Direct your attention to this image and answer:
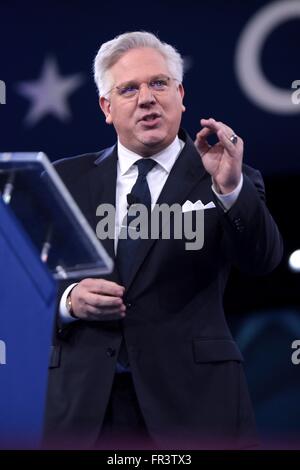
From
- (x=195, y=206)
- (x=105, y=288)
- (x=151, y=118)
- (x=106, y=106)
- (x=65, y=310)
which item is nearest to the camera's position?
(x=105, y=288)

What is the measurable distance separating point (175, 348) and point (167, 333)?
4 centimetres

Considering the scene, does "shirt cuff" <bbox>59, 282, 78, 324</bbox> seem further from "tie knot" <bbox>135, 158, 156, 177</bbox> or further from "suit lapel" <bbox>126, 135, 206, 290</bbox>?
"tie knot" <bbox>135, 158, 156, 177</bbox>

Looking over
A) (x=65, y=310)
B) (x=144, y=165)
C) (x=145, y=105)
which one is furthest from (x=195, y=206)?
(x=65, y=310)

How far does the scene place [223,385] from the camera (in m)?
2.00

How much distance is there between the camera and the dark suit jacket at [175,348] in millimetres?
1952

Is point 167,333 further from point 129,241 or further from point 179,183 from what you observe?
point 179,183

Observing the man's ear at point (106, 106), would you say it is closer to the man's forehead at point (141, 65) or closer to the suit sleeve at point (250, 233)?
the man's forehead at point (141, 65)

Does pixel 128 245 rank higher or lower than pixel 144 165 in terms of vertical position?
lower

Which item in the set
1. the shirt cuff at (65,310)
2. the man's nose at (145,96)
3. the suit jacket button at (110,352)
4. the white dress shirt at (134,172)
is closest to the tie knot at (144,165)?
the white dress shirt at (134,172)

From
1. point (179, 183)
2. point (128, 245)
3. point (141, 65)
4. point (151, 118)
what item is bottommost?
point (128, 245)

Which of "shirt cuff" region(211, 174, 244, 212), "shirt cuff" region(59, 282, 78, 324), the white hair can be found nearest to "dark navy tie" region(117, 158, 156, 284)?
"shirt cuff" region(59, 282, 78, 324)

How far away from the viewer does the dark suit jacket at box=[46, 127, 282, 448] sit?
1.95m

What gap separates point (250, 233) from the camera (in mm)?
1908

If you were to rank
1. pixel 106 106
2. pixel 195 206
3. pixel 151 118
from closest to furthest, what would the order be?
pixel 195 206 → pixel 151 118 → pixel 106 106
